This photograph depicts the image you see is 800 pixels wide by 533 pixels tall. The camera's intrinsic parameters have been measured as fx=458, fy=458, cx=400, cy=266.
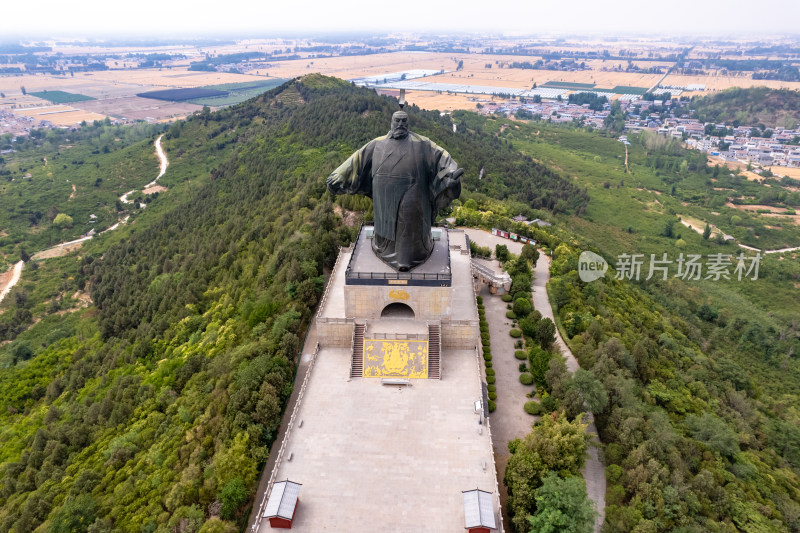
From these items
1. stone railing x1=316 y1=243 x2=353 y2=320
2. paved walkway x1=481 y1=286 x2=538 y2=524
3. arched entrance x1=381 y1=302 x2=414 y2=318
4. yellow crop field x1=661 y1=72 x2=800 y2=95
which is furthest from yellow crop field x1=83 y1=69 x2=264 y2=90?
paved walkway x1=481 y1=286 x2=538 y2=524

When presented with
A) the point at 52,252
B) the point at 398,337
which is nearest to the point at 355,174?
the point at 398,337

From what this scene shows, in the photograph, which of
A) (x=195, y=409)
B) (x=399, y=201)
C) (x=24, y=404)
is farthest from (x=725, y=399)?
(x=24, y=404)

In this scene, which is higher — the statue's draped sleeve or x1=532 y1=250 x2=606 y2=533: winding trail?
the statue's draped sleeve

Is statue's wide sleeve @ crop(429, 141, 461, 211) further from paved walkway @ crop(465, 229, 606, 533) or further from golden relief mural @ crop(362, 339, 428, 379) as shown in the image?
paved walkway @ crop(465, 229, 606, 533)

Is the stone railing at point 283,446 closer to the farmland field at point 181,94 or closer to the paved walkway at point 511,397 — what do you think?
the paved walkway at point 511,397

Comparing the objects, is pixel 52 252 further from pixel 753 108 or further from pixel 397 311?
pixel 753 108

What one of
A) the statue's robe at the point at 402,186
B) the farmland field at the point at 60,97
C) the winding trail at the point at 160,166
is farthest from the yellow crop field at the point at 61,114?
the statue's robe at the point at 402,186
